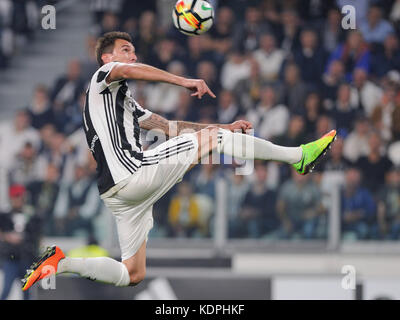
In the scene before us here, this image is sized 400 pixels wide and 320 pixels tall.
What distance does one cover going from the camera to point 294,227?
1050 cm

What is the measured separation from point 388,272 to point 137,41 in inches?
234

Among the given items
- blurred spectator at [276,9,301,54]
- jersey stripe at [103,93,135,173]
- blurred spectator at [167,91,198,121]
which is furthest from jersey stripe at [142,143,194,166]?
blurred spectator at [276,9,301,54]

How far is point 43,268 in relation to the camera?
6.79 meters

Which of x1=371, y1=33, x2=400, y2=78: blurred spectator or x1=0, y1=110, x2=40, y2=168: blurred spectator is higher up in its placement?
x1=371, y1=33, x2=400, y2=78: blurred spectator

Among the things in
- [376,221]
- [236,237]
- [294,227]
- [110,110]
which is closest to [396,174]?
[376,221]

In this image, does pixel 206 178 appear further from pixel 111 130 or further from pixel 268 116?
pixel 111 130

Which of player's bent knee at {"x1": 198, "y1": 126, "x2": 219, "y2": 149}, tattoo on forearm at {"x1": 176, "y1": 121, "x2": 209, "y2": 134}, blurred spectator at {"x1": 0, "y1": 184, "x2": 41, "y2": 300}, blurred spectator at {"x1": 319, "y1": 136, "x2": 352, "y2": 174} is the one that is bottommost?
blurred spectator at {"x1": 0, "y1": 184, "x2": 41, "y2": 300}

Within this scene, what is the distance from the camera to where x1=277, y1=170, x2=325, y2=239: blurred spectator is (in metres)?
10.5

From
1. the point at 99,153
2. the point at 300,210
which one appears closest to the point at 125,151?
the point at 99,153

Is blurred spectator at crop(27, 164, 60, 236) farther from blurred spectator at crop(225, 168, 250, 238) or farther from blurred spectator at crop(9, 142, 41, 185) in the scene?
blurred spectator at crop(225, 168, 250, 238)

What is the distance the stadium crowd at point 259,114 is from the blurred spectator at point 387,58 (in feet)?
0.06

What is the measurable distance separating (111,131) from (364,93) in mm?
6755

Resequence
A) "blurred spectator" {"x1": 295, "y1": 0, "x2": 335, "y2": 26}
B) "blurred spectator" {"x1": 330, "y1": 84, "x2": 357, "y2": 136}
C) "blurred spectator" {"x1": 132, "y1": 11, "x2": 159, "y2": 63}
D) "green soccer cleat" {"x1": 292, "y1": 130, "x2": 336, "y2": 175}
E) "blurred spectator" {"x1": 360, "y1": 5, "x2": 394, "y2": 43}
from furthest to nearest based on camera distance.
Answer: "blurred spectator" {"x1": 295, "y1": 0, "x2": 335, "y2": 26}
"blurred spectator" {"x1": 132, "y1": 11, "x2": 159, "y2": 63}
"blurred spectator" {"x1": 360, "y1": 5, "x2": 394, "y2": 43}
"blurred spectator" {"x1": 330, "y1": 84, "x2": 357, "y2": 136}
"green soccer cleat" {"x1": 292, "y1": 130, "x2": 336, "y2": 175}

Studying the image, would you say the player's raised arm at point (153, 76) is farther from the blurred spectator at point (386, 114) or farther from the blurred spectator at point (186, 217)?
the blurred spectator at point (386, 114)
